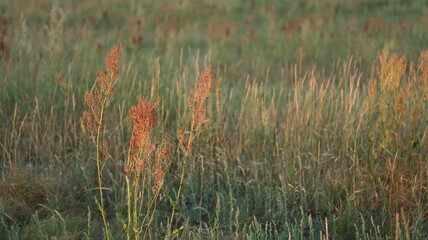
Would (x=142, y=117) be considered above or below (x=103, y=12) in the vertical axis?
above

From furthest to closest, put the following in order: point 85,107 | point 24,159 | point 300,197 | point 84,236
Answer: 1. point 85,107
2. point 24,159
3. point 300,197
4. point 84,236

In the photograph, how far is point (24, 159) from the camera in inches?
172

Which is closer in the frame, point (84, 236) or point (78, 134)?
point (84, 236)

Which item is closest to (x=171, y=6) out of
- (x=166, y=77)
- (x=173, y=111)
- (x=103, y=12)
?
(x=103, y=12)

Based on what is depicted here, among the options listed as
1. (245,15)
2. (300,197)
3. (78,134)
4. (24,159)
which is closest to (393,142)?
(300,197)

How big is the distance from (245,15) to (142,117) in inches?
424

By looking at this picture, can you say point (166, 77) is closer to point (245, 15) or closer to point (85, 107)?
point (85, 107)

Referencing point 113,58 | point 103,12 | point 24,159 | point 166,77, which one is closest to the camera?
point 113,58

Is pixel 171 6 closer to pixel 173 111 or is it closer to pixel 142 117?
pixel 173 111

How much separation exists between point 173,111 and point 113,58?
7.85ft

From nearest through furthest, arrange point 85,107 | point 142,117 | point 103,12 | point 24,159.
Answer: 1. point 142,117
2. point 24,159
3. point 85,107
4. point 103,12

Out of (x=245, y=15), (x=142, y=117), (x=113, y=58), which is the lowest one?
(x=245, y=15)

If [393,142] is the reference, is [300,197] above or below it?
below

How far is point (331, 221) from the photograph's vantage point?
3.32 m
